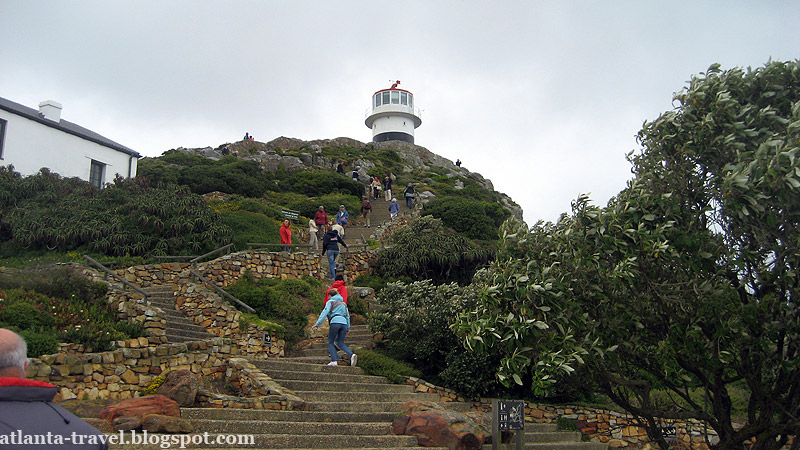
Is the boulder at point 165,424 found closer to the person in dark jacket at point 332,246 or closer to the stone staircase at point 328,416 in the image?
the stone staircase at point 328,416

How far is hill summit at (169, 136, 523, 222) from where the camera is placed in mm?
43500

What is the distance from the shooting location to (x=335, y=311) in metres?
11.9

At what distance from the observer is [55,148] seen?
77.3 ft

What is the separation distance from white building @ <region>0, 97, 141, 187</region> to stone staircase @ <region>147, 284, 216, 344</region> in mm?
10415

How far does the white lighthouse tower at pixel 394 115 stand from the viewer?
6159 cm

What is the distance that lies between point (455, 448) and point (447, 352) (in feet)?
12.9

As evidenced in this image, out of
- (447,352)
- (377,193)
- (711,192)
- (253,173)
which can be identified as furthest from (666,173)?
(253,173)

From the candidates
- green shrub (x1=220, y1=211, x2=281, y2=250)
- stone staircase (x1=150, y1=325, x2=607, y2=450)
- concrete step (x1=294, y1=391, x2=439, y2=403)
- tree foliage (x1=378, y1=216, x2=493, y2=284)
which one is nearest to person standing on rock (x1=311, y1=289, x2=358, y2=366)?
stone staircase (x1=150, y1=325, x2=607, y2=450)

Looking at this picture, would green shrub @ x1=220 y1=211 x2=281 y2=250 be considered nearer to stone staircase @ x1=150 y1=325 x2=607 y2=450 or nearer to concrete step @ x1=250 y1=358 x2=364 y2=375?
stone staircase @ x1=150 y1=325 x2=607 y2=450

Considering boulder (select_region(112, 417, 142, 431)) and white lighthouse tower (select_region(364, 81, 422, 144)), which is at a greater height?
white lighthouse tower (select_region(364, 81, 422, 144))

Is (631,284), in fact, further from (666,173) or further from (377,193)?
(377,193)

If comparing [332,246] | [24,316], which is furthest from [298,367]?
[332,246]

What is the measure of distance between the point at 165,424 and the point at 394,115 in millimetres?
56140

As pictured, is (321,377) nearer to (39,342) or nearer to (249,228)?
(39,342)
